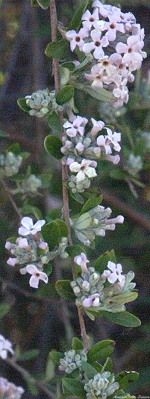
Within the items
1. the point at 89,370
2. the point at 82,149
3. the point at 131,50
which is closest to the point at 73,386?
the point at 89,370

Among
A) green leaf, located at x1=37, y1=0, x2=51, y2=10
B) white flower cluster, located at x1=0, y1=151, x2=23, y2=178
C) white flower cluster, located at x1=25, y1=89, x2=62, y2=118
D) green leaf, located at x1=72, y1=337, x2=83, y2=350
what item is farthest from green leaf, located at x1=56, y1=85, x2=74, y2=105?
white flower cluster, located at x1=0, y1=151, x2=23, y2=178

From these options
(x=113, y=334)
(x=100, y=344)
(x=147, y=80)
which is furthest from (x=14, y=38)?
(x=100, y=344)

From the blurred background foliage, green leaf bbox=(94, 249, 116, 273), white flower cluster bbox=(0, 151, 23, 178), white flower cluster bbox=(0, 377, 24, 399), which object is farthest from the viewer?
the blurred background foliage

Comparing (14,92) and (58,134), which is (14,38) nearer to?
(14,92)

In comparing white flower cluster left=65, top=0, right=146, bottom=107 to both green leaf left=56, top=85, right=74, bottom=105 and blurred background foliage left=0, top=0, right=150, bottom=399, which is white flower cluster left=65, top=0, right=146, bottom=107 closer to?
green leaf left=56, top=85, right=74, bottom=105

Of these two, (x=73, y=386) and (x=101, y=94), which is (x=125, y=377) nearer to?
(x=73, y=386)

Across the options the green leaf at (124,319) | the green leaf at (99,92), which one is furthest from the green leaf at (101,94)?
the green leaf at (124,319)
